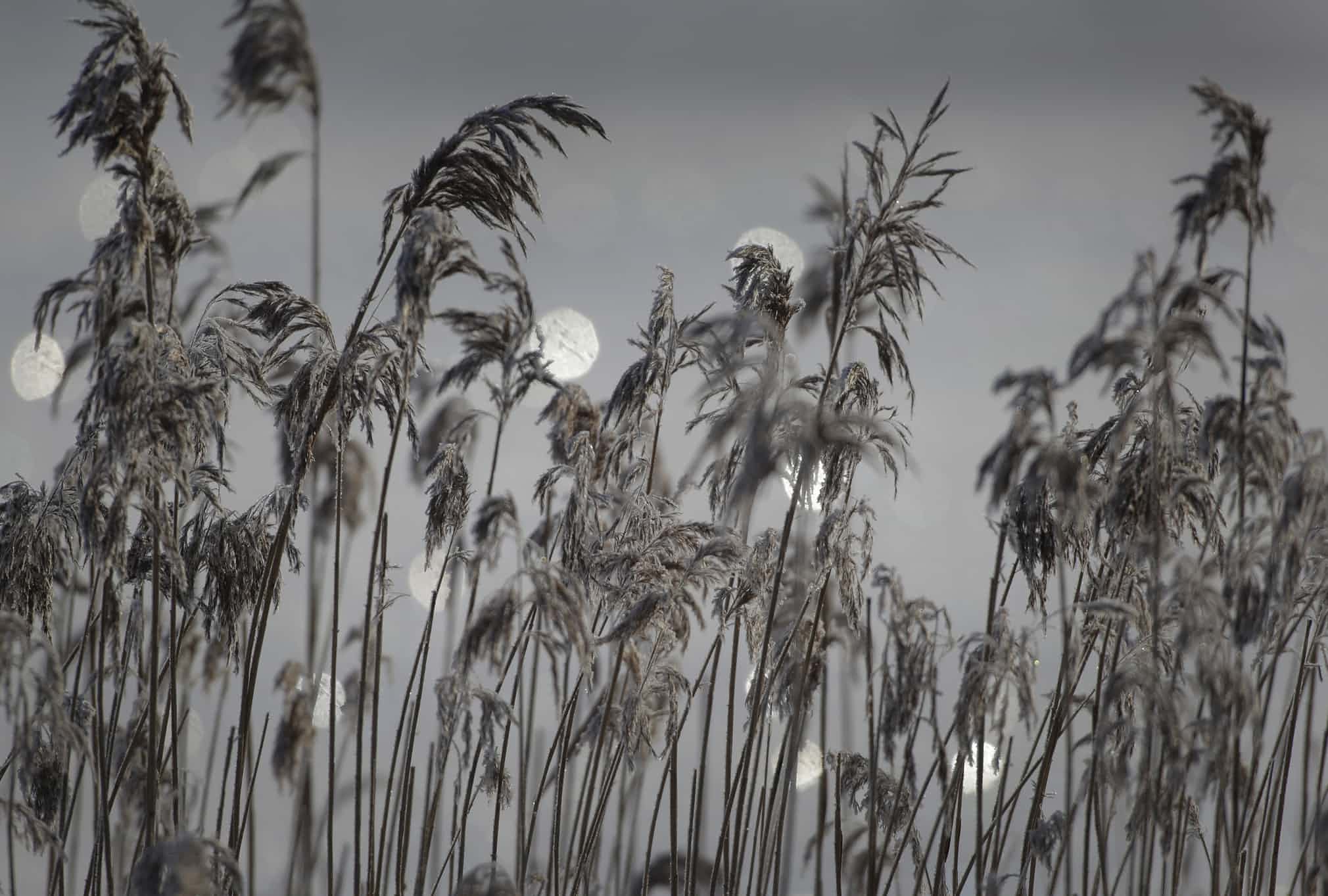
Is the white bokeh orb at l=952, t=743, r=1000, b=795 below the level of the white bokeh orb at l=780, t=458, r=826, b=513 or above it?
below

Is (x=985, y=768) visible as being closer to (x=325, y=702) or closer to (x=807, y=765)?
(x=807, y=765)

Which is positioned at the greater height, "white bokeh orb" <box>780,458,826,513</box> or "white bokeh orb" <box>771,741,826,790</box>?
"white bokeh orb" <box>780,458,826,513</box>

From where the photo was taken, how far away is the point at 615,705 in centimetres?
397

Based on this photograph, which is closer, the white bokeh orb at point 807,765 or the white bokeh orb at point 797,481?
the white bokeh orb at point 797,481

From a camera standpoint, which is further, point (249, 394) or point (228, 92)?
point (249, 394)

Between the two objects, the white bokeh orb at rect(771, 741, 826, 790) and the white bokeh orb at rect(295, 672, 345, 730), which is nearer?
the white bokeh orb at rect(295, 672, 345, 730)

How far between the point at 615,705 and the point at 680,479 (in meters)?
1.01

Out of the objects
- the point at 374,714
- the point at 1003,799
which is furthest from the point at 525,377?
the point at 1003,799

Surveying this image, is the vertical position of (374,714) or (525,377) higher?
(525,377)

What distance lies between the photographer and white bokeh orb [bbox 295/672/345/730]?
9.98ft

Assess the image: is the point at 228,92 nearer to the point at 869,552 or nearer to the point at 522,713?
the point at 522,713

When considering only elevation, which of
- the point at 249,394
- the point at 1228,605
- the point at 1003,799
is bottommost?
the point at 1003,799

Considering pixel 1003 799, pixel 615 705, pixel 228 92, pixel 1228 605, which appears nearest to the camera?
pixel 228 92

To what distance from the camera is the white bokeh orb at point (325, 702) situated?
9.98 ft
